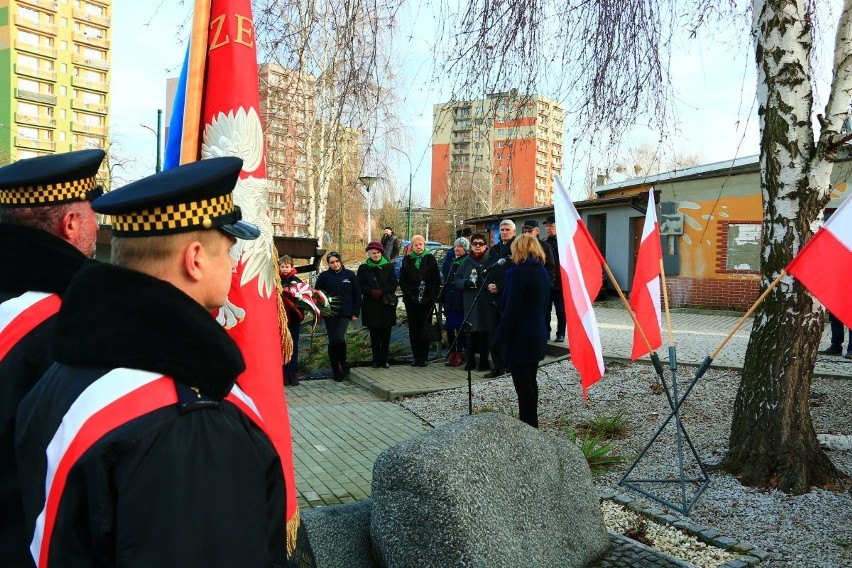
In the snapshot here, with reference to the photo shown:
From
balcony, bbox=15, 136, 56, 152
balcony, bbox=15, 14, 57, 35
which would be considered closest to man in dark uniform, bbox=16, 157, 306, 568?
Answer: balcony, bbox=15, 136, 56, 152

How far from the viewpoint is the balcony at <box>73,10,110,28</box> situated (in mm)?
85831

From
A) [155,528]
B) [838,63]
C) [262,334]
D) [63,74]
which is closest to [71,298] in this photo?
[155,528]

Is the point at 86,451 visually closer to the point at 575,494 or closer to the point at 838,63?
the point at 575,494

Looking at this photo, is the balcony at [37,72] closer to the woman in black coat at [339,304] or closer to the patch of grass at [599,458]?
the woman in black coat at [339,304]

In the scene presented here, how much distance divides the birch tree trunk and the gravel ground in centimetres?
27

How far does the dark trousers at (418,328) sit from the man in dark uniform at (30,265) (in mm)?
8657

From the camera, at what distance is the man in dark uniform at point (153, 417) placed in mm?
1257

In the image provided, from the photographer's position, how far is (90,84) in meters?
85.5

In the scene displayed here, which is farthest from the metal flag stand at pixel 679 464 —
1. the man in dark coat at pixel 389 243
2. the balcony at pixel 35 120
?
the balcony at pixel 35 120

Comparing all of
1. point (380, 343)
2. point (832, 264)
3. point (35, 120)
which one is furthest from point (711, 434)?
point (35, 120)

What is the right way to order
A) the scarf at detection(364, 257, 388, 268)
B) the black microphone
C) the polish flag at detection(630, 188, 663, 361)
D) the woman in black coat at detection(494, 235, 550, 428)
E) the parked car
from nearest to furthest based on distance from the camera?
1. the polish flag at detection(630, 188, 663, 361)
2. the woman in black coat at detection(494, 235, 550, 428)
3. the black microphone
4. the scarf at detection(364, 257, 388, 268)
5. the parked car

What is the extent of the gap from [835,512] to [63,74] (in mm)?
93336

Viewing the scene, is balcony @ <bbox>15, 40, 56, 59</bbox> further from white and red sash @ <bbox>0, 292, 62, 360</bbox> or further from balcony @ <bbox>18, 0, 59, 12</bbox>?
white and red sash @ <bbox>0, 292, 62, 360</bbox>

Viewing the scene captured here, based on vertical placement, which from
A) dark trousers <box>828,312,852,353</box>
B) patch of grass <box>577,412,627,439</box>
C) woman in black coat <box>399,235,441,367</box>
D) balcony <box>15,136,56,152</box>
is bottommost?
patch of grass <box>577,412,627,439</box>
